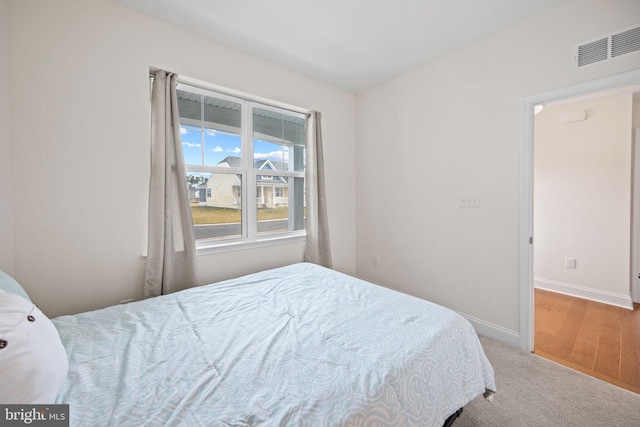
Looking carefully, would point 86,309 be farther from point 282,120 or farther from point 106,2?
point 282,120

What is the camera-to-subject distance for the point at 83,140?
1.76 metres

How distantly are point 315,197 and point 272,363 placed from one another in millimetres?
2116

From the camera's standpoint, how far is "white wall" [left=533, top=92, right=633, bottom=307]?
114 inches

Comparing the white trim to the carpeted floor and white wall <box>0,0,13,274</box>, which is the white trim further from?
the carpeted floor

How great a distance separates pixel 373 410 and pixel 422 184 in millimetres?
2399

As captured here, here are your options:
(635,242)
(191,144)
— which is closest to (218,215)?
(191,144)

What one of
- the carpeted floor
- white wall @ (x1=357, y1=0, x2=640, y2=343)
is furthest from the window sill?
the carpeted floor

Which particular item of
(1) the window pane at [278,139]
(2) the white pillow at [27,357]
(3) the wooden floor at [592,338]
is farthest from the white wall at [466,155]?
(2) the white pillow at [27,357]

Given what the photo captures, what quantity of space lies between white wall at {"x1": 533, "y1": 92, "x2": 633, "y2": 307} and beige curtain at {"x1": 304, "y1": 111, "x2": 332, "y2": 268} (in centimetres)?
305

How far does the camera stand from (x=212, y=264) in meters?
2.36

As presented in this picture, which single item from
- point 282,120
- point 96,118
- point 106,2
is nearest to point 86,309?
point 96,118

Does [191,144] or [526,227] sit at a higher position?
[191,144]

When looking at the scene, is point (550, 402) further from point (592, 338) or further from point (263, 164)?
point (263, 164)

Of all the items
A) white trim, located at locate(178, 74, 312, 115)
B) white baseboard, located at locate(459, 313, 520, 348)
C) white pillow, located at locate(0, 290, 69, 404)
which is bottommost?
white baseboard, located at locate(459, 313, 520, 348)
